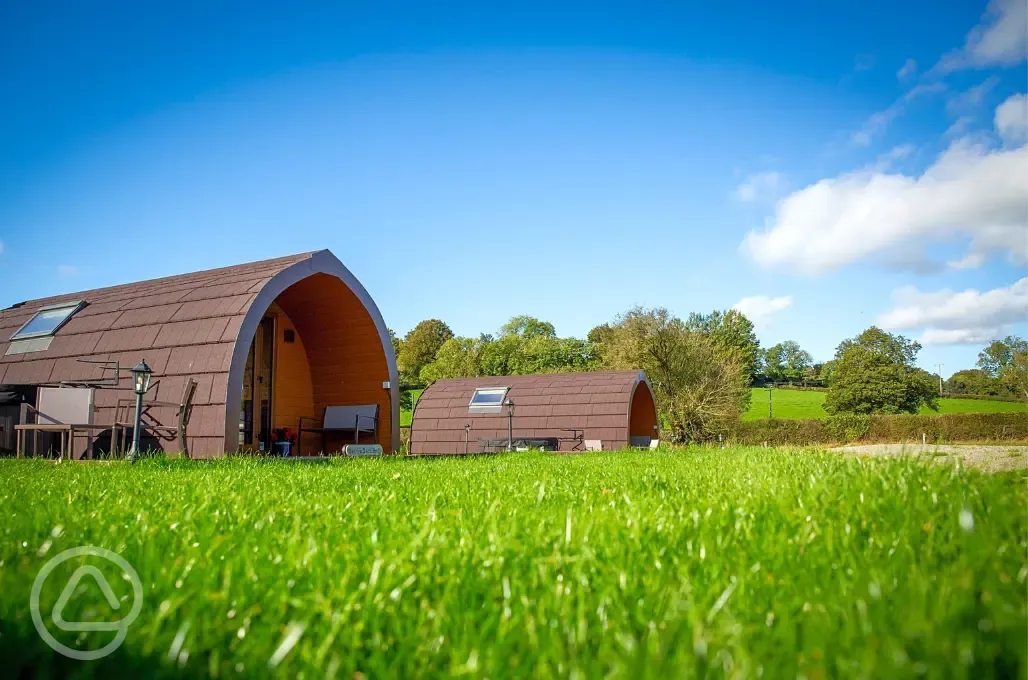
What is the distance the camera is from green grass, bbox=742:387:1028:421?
48188 millimetres

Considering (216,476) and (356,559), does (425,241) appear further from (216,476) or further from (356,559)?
(356,559)

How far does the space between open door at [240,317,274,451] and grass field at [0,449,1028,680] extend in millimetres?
10569

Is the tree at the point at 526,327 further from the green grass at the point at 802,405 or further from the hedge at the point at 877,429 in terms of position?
the hedge at the point at 877,429

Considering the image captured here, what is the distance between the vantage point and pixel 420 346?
66.4 m

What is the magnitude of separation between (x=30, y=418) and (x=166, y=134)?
21.1ft

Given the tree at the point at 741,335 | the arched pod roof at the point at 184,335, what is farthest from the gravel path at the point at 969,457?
the tree at the point at 741,335

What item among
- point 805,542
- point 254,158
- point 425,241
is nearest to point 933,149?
point 425,241

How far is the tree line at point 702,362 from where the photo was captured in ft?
102

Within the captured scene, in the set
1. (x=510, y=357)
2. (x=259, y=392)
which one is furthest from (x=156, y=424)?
(x=510, y=357)

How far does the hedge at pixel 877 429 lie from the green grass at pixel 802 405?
12647 millimetres

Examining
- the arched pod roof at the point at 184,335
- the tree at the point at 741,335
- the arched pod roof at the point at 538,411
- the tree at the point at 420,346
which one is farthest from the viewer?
the tree at the point at 420,346

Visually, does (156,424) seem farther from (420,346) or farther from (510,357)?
(420,346)

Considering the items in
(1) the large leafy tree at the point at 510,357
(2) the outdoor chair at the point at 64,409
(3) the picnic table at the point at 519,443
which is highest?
(1) the large leafy tree at the point at 510,357

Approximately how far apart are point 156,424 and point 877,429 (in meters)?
33.0
